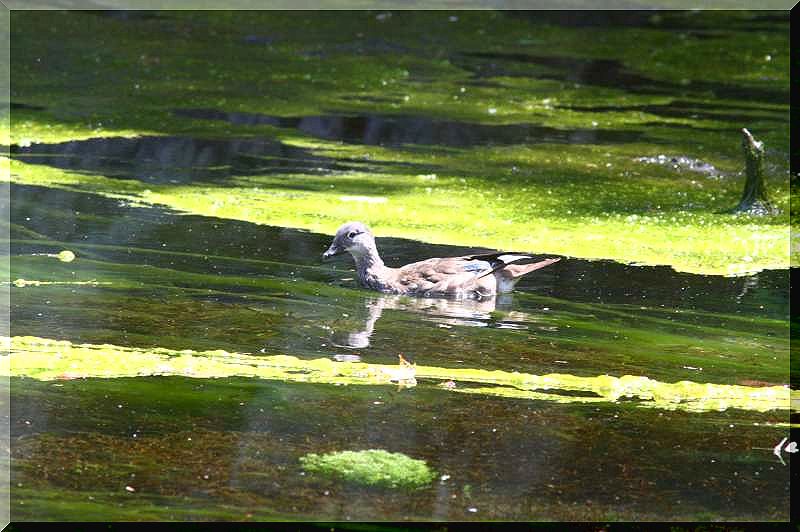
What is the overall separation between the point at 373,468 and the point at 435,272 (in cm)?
337

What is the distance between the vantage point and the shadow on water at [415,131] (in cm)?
1498

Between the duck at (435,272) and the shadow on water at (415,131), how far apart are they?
5.72 meters

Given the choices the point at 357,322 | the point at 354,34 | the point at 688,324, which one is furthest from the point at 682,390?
the point at 354,34

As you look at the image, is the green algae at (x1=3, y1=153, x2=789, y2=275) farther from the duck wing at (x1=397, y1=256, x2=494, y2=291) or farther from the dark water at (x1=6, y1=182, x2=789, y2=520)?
the duck wing at (x1=397, y1=256, x2=494, y2=291)

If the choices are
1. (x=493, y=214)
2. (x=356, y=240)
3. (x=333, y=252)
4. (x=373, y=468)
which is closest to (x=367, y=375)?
(x=373, y=468)

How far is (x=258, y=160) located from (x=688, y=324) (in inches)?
243

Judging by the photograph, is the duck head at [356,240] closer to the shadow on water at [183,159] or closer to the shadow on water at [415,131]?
the shadow on water at [183,159]

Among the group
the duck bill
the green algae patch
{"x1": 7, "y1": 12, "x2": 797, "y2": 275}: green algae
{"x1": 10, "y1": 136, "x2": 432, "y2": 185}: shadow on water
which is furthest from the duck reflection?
{"x1": 10, "y1": 136, "x2": 432, "y2": 185}: shadow on water

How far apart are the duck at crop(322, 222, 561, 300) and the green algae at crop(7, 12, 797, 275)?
1124 mm

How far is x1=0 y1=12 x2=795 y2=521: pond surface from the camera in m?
5.38

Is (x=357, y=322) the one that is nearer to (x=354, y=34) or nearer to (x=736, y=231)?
(x=736, y=231)

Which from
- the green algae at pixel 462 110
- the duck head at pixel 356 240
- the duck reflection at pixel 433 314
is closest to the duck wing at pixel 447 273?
the duck reflection at pixel 433 314

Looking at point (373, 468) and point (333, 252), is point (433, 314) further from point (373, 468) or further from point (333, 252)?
point (373, 468)

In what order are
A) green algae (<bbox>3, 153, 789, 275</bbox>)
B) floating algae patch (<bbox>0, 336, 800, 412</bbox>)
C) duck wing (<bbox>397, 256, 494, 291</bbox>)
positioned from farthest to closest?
1. green algae (<bbox>3, 153, 789, 275</bbox>)
2. duck wing (<bbox>397, 256, 494, 291</bbox>)
3. floating algae patch (<bbox>0, 336, 800, 412</bbox>)
